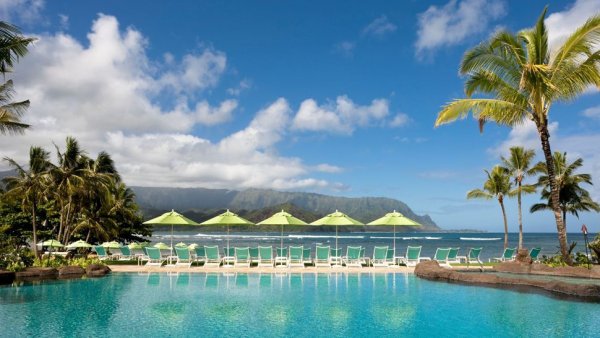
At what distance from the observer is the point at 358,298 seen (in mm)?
11531

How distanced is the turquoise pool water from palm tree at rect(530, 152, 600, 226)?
1284 centimetres

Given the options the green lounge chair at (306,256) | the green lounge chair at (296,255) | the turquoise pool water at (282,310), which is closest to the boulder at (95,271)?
the turquoise pool water at (282,310)

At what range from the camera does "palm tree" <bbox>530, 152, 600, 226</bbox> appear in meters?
22.7

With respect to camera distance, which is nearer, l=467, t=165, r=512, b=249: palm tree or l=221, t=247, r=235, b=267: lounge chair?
l=221, t=247, r=235, b=267: lounge chair

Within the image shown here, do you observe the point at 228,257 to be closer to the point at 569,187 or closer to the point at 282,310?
the point at 282,310

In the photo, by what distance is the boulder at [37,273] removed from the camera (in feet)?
48.0

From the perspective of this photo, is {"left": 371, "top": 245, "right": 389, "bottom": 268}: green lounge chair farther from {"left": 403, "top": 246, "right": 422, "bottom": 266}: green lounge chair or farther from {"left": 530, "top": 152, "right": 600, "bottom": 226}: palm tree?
{"left": 530, "top": 152, "right": 600, "bottom": 226}: palm tree

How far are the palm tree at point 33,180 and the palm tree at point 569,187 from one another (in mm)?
24518

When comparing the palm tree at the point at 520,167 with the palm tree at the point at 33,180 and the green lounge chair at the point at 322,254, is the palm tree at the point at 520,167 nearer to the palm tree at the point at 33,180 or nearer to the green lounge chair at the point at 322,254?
the green lounge chair at the point at 322,254

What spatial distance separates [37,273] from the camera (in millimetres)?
15000

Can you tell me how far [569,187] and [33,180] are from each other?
25.8m

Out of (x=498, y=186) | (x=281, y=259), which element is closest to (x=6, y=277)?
(x=281, y=259)

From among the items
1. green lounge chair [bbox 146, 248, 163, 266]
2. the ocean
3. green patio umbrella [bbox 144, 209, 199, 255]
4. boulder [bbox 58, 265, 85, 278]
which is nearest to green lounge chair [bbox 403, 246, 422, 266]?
the ocean

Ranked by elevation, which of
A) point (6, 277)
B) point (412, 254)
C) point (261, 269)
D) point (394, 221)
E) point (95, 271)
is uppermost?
point (394, 221)
